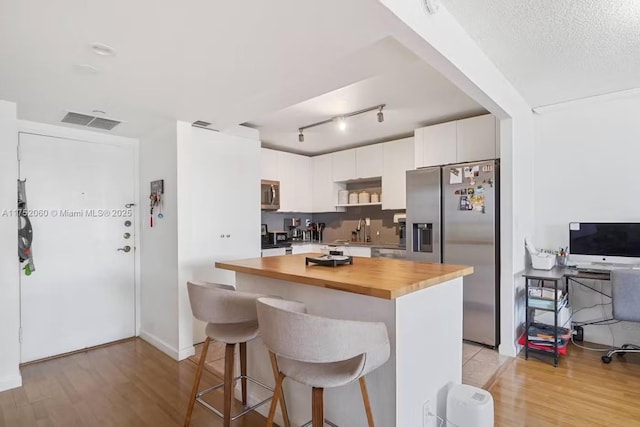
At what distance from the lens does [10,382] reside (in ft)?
8.69

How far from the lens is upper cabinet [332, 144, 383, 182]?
473cm

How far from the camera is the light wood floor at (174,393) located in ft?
7.21

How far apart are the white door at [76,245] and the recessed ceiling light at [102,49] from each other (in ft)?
6.50

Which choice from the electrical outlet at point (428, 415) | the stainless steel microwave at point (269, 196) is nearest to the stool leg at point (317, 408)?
the electrical outlet at point (428, 415)

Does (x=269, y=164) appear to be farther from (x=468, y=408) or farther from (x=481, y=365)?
(x=468, y=408)

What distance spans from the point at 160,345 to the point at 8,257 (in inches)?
58.8

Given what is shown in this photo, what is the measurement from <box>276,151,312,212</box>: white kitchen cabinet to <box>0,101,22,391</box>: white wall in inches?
117

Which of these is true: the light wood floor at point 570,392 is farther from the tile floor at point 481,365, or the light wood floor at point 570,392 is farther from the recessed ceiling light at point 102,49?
the recessed ceiling light at point 102,49

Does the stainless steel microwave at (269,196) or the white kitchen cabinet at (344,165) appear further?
the white kitchen cabinet at (344,165)

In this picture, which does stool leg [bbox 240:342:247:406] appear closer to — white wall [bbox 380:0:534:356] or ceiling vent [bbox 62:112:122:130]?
white wall [bbox 380:0:534:356]

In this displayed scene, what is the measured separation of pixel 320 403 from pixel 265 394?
3.23ft

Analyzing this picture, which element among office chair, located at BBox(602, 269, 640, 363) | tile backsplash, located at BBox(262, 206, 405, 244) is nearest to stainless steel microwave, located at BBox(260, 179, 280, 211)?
tile backsplash, located at BBox(262, 206, 405, 244)

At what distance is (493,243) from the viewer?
3.24 metres

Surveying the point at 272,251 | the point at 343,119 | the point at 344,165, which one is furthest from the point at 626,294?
the point at 272,251
